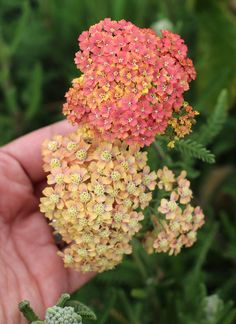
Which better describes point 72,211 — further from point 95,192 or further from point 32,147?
point 32,147

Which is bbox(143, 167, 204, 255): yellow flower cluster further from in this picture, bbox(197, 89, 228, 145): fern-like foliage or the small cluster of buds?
bbox(197, 89, 228, 145): fern-like foliage

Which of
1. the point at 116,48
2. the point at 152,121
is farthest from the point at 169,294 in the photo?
the point at 116,48

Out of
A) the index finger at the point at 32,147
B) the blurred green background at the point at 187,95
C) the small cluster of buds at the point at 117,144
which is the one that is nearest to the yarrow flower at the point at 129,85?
the small cluster of buds at the point at 117,144

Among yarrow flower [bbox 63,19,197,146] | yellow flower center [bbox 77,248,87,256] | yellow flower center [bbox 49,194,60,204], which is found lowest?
yellow flower center [bbox 77,248,87,256]

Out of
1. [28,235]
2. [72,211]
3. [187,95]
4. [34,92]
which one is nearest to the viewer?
[72,211]

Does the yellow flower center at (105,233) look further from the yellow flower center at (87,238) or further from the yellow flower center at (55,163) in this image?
the yellow flower center at (55,163)

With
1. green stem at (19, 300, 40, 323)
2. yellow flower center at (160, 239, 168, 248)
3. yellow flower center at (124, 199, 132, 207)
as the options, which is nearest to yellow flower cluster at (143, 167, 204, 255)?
yellow flower center at (160, 239, 168, 248)

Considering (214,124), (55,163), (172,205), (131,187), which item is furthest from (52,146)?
(214,124)
